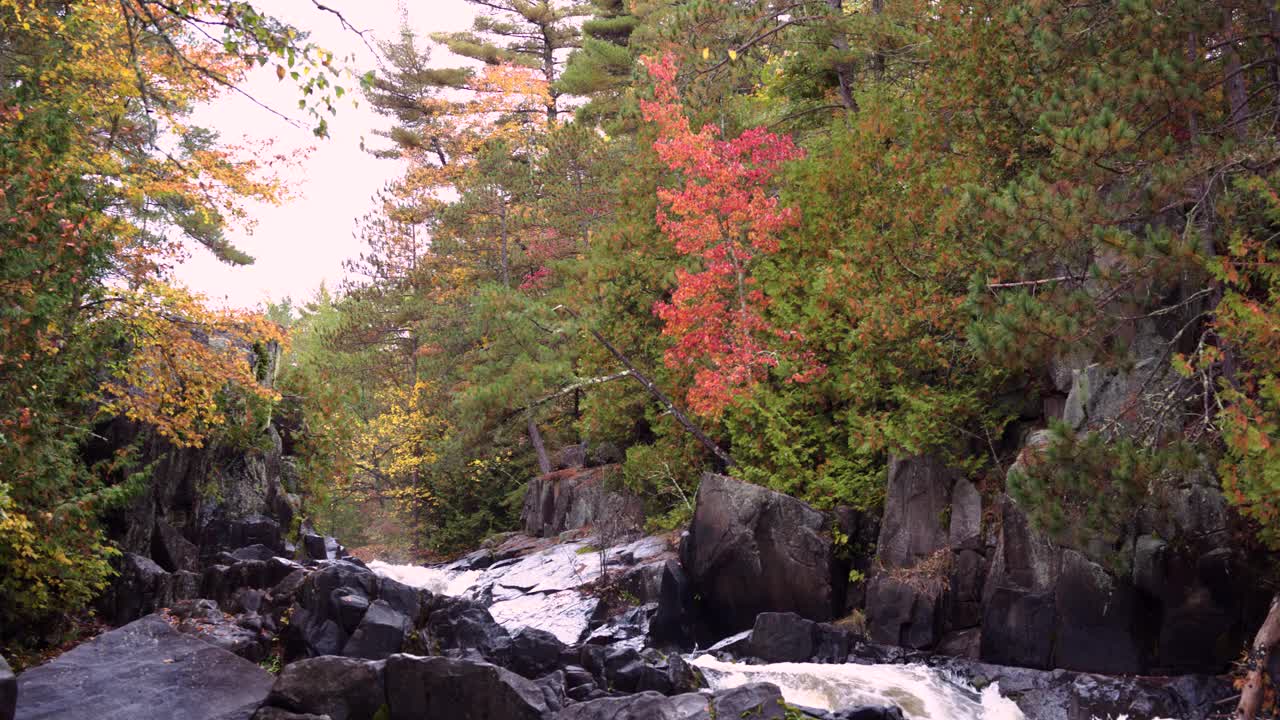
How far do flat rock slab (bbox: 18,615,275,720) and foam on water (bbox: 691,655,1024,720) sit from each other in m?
5.34

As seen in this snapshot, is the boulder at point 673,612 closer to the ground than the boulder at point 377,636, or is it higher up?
closer to the ground

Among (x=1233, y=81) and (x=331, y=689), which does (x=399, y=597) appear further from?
(x=1233, y=81)

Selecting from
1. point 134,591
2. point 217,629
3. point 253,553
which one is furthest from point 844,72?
point 134,591

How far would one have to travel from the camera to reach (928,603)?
42.2 ft

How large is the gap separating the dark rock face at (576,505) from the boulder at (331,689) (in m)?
12.8

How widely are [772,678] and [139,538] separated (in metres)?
9.18

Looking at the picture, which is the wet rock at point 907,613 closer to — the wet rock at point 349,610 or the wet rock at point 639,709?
the wet rock at point 639,709

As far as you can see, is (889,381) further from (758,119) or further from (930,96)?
(758,119)

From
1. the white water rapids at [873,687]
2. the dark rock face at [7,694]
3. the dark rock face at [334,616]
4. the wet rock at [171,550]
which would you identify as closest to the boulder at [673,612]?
the white water rapids at [873,687]

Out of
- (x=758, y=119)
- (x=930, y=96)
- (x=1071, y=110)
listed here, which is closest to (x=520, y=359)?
(x=758, y=119)

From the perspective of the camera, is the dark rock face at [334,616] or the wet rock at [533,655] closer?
the dark rock face at [334,616]

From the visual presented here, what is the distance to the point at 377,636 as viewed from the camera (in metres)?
10.9

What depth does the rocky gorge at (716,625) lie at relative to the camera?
8312mm

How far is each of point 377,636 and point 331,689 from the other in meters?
2.64
